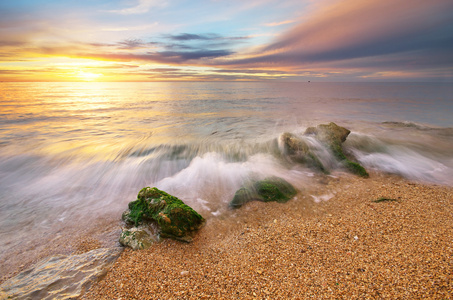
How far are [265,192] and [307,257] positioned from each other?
2.36 metres

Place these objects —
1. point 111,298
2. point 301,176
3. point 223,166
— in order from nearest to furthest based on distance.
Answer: point 111,298 < point 301,176 < point 223,166

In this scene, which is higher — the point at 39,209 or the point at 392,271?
the point at 392,271

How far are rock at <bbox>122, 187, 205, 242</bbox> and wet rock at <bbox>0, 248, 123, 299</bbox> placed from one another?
0.82 meters

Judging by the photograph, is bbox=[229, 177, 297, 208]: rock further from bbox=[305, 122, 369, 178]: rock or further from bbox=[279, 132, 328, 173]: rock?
bbox=[305, 122, 369, 178]: rock

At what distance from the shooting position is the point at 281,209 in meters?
5.17

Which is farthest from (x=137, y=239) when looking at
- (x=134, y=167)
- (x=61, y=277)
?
(x=134, y=167)

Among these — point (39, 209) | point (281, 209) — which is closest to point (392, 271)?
point (281, 209)

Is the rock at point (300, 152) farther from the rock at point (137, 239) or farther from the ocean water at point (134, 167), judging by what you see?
the rock at point (137, 239)

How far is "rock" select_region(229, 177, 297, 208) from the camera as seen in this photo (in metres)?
5.52

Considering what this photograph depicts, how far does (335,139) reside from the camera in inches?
338

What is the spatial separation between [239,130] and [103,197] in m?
10.1

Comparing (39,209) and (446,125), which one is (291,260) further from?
(446,125)

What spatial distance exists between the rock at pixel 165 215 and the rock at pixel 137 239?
237 mm

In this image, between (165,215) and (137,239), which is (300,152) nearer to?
(165,215)
